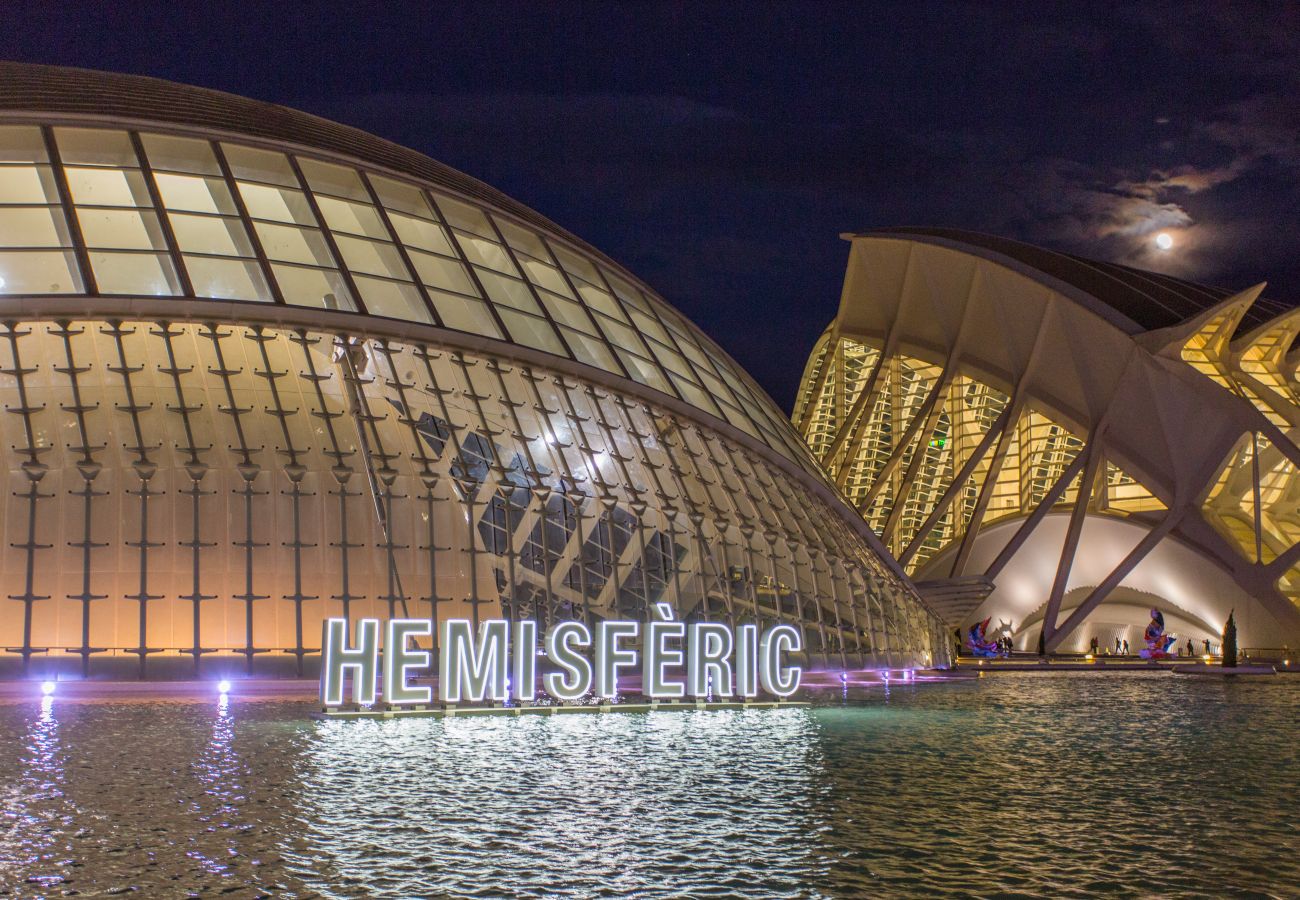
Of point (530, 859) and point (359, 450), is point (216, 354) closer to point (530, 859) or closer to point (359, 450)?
point (359, 450)

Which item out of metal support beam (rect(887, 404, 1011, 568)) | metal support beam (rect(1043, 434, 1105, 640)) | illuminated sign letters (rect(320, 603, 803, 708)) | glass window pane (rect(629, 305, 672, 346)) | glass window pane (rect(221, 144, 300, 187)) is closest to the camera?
illuminated sign letters (rect(320, 603, 803, 708))

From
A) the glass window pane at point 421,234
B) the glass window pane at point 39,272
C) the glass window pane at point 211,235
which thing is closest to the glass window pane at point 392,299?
the glass window pane at point 421,234

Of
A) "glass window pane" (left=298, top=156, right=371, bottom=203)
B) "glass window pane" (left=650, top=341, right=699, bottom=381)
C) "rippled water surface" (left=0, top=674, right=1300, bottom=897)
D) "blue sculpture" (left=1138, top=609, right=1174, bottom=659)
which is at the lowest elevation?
"rippled water surface" (left=0, top=674, right=1300, bottom=897)

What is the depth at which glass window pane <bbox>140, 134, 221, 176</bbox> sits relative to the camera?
2708 cm

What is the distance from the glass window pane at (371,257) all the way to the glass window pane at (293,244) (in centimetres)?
37

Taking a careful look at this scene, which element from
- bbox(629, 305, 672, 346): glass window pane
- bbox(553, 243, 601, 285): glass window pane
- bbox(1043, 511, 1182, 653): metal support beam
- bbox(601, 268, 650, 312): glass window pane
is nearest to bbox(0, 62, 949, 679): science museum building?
bbox(629, 305, 672, 346): glass window pane

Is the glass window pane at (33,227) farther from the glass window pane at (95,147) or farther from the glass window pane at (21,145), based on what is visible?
the glass window pane at (95,147)

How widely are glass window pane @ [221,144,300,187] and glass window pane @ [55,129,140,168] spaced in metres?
1.97

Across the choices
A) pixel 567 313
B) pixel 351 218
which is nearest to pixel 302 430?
pixel 351 218

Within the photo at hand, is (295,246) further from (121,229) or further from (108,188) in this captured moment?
(108,188)

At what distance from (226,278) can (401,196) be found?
5.95m

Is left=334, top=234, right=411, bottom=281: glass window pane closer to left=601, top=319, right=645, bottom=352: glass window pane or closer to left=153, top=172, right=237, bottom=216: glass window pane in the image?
left=153, top=172, right=237, bottom=216: glass window pane

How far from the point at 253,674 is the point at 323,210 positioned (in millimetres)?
10647

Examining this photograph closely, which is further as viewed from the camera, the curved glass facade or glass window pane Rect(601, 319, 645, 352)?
glass window pane Rect(601, 319, 645, 352)
